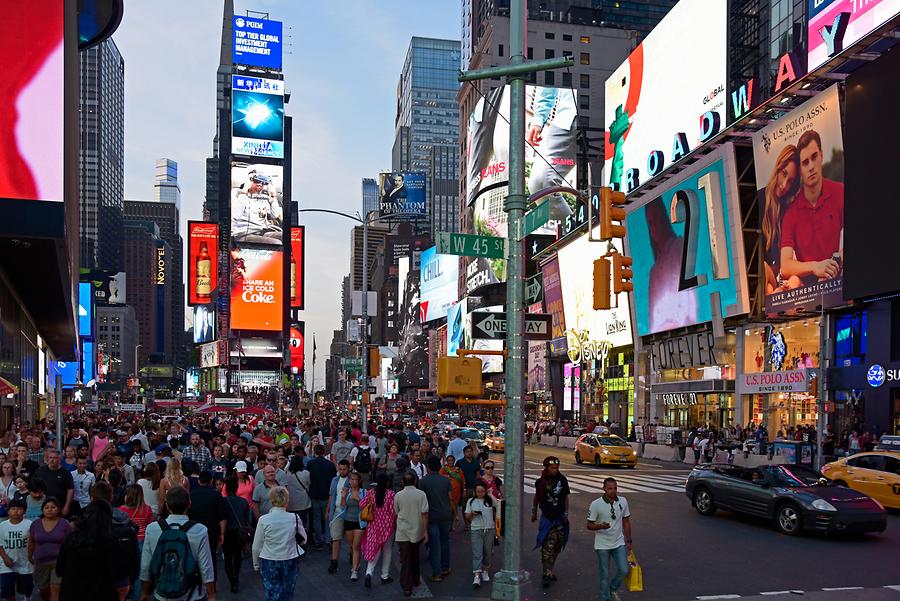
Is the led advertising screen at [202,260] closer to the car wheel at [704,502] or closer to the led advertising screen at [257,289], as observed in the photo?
the led advertising screen at [257,289]

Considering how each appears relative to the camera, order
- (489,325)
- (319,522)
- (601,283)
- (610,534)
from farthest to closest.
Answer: (319,522), (489,325), (610,534), (601,283)

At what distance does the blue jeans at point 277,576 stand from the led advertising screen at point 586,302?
54.9m

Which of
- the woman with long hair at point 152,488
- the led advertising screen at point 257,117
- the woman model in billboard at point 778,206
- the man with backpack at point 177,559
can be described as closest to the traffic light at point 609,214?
the man with backpack at point 177,559

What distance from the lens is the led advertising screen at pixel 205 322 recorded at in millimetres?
163750

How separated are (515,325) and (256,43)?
142m

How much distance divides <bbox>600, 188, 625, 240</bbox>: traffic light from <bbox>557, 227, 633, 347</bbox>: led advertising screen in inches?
2081

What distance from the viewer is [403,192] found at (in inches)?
6880

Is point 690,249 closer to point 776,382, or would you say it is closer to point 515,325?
point 776,382

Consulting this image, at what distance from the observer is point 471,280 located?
124250 mm

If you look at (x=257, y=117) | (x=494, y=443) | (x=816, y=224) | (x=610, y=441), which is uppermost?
(x=257, y=117)

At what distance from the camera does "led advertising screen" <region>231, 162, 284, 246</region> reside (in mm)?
129125

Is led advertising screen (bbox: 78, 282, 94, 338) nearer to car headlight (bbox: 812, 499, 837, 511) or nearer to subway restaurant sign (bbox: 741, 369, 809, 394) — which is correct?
subway restaurant sign (bbox: 741, 369, 809, 394)

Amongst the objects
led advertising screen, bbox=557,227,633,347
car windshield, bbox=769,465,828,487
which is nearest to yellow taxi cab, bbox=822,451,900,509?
car windshield, bbox=769,465,828,487

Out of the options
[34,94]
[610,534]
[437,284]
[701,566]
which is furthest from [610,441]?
[437,284]
